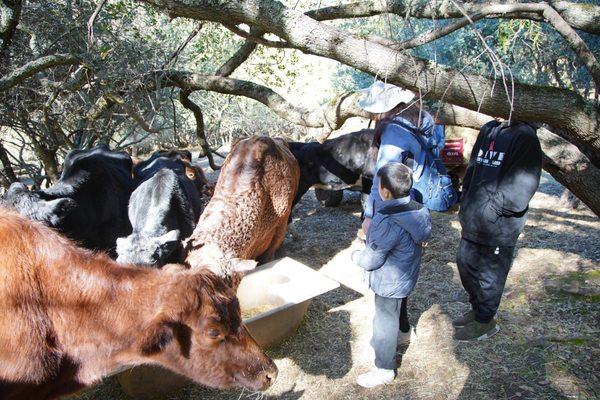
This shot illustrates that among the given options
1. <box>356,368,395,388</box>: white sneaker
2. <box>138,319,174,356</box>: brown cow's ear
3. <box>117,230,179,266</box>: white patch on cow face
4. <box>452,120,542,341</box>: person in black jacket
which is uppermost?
<box>452,120,542,341</box>: person in black jacket

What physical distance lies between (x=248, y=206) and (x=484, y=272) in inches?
111

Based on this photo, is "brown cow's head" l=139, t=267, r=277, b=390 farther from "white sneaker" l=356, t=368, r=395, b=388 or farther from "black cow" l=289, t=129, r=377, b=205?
"black cow" l=289, t=129, r=377, b=205

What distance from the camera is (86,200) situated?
5945mm

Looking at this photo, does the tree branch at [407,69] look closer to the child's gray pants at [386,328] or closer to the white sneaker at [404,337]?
the child's gray pants at [386,328]

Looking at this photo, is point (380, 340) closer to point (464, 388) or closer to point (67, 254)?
point (464, 388)

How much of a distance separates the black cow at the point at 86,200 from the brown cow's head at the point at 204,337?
118 inches

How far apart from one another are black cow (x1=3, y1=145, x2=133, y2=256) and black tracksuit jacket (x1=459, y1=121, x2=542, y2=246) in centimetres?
414

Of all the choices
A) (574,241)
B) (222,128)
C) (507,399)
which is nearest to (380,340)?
(507,399)

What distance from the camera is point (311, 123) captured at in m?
5.39

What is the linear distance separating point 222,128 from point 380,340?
58.9ft

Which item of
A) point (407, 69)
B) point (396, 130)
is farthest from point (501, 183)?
point (407, 69)

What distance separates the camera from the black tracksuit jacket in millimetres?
3717

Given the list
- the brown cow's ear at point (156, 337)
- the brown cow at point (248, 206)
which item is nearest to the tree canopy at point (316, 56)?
the brown cow at point (248, 206)

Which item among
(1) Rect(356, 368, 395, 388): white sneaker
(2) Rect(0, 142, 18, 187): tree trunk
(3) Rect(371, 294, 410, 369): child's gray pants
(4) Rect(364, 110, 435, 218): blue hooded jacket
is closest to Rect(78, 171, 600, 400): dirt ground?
(1) Rect(356, 368, 395, 388): white sneaker
